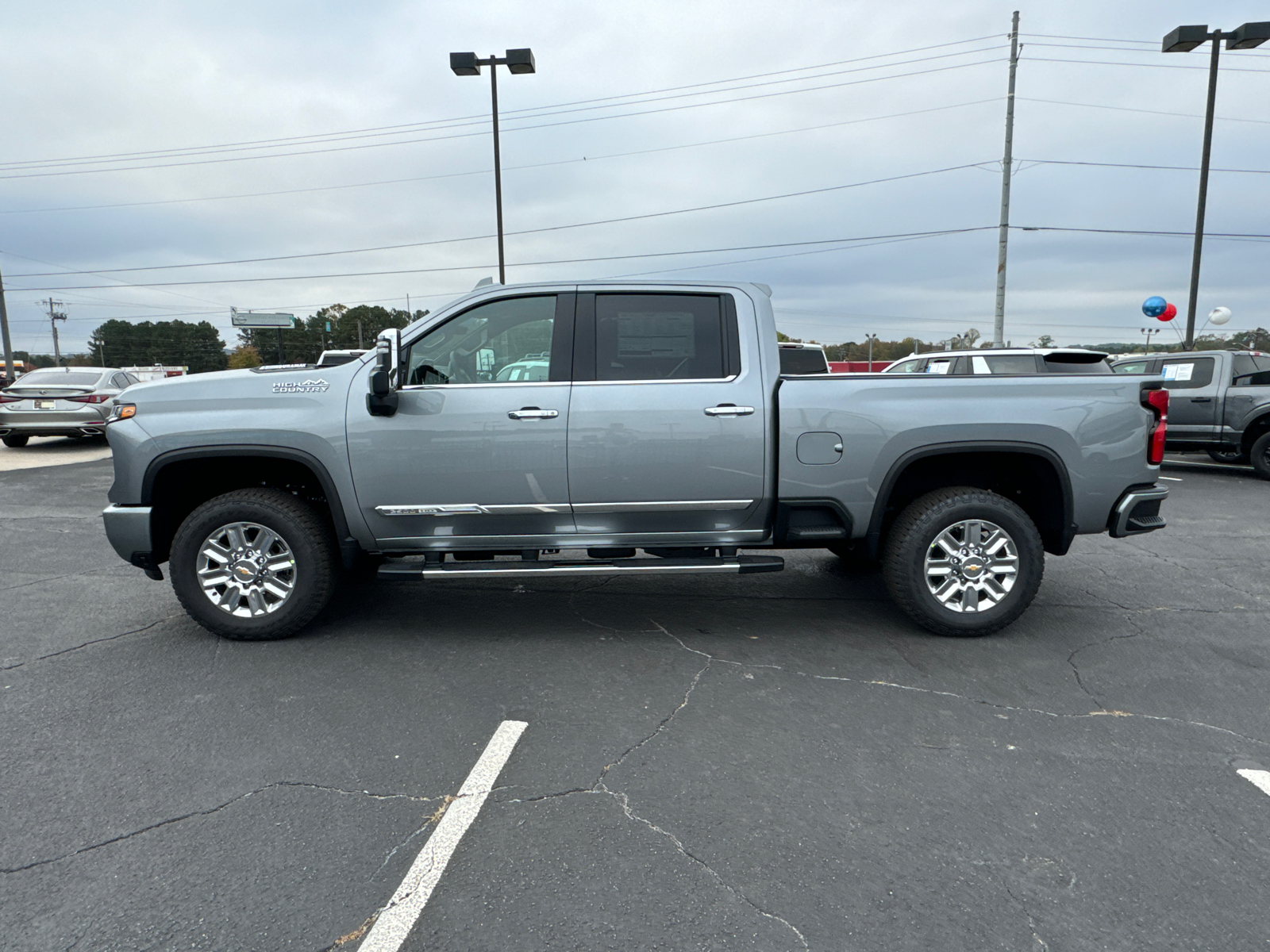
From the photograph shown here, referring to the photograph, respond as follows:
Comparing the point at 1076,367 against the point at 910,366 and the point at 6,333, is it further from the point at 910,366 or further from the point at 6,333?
the point at 6,333

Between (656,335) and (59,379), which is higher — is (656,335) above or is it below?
above

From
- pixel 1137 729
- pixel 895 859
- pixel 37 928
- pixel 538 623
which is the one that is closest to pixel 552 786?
pixel 895 859

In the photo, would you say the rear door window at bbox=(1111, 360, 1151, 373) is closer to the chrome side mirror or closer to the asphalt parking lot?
the asphalt parking lot

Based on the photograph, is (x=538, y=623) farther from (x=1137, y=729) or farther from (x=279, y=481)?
(x=1137, y=729)

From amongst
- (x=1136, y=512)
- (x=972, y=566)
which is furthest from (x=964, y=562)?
(x=1136, y=512)

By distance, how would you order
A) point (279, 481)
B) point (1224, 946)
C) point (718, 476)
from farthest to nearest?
point (279, 481)
point (718, 476)
point (1224, 946)

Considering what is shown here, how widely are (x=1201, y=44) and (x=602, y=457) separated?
1981cm

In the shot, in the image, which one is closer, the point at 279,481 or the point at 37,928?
the point at 37,928

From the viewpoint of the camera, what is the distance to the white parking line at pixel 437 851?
227 cm

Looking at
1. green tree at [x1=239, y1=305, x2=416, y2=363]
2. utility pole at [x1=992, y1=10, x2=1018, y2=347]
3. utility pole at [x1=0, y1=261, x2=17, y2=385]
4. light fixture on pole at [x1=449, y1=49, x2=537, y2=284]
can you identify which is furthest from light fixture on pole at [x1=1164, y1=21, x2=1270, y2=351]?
green tree at [x1=239, y1=305, x2=416, y2=363]

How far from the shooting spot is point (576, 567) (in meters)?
4.45

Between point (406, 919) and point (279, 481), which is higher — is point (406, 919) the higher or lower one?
the lower one

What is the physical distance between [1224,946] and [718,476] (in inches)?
113

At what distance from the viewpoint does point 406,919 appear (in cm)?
232
